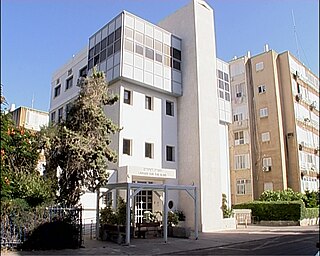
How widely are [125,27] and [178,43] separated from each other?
17.4ft

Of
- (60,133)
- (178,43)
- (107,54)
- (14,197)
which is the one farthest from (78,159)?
(178,43)

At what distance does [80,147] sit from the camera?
16.2 metres

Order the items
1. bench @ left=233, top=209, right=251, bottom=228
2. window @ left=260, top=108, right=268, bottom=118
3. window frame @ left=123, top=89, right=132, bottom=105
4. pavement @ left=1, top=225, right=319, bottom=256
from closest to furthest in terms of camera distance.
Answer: pavement @ left=1, top=225, right=319, bottom=256, window frame @ left=123, top=89, right=132, bottom=105, bench @ left=233, top=209, right=251, bottom=228, window @ left=260, top=108, right=268, bottom=118

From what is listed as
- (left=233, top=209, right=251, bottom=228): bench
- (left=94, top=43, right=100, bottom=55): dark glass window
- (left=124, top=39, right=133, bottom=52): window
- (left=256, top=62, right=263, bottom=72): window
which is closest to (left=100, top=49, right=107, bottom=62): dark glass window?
(left=94, top=43, right=100, bottom=55): dark glass window

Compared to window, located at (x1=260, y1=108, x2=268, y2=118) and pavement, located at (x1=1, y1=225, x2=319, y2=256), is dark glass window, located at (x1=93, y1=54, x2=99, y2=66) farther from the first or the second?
window, located at (x1=260, y1=108, x2=268, y2=118)

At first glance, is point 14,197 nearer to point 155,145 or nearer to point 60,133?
point 60,133

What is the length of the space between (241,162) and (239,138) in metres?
2.93

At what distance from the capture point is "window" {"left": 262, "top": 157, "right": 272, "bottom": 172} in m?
38.7

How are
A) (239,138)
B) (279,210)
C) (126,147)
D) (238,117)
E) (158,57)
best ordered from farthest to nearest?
(238,117) → (239,138) → (279,210) → (158,57) → (126,147)

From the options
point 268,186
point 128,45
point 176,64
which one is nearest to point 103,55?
point 128,45

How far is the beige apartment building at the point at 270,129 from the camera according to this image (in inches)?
1515

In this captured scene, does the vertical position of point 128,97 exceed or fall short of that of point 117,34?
it falls short

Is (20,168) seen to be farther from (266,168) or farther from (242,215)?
(266,168)

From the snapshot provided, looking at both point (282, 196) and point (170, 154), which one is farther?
point (282, 196)
